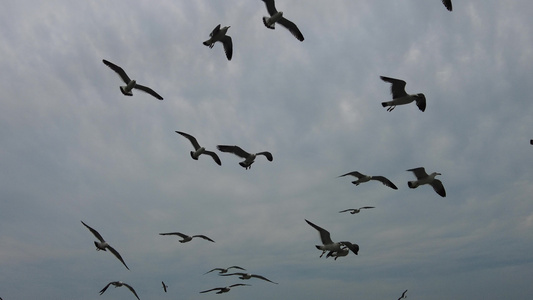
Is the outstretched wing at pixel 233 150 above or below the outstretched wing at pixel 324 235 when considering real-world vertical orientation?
above

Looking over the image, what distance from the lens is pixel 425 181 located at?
26.3 metres

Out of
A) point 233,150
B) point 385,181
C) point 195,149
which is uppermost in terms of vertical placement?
point 195,149

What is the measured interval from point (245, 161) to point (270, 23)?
355 inches

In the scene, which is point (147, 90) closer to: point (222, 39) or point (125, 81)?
point (125, 81)

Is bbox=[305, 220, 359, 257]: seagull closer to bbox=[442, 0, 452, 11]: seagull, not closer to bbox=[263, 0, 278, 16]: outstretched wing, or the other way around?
bbox=[263, 0, 278, 16]: outstretched wing

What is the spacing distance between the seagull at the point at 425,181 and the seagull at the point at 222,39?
12.1 metres

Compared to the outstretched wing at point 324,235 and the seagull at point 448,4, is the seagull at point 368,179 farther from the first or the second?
the seagull at point 448,4

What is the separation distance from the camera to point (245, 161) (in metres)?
31.0

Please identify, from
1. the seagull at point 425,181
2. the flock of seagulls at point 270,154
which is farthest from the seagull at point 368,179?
the seagull at point 425,181

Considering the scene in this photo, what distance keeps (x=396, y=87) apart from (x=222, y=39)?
10070 mm

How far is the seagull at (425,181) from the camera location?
26.0m

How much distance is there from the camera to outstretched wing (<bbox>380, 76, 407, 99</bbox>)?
25250 millimetres

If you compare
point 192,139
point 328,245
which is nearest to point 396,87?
point 328,245

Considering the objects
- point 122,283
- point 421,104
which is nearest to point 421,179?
point 421,104
